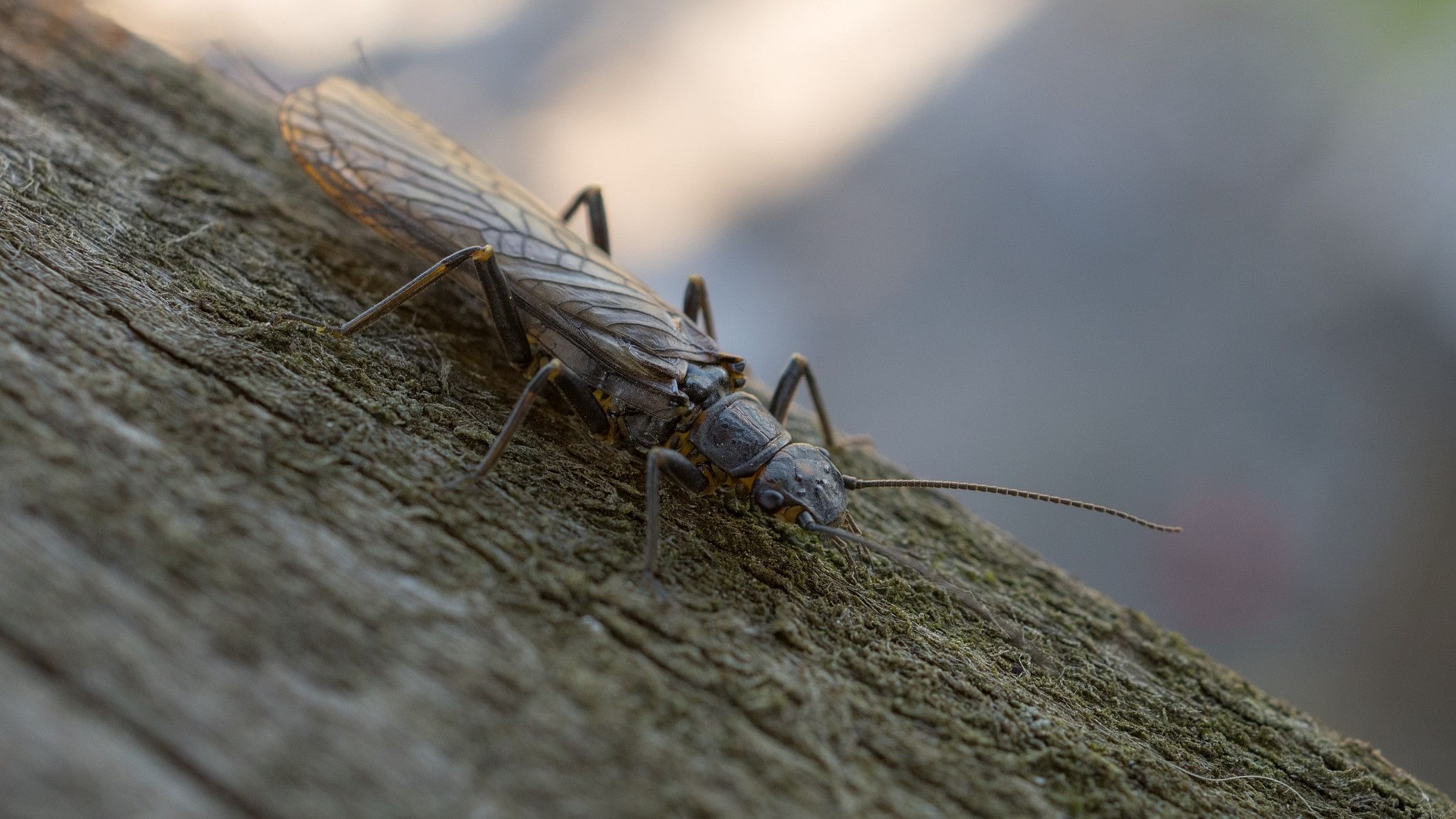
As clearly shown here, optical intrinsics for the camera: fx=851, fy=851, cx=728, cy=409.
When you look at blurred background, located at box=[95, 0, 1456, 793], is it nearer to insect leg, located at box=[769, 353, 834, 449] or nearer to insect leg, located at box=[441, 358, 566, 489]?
insect leg, located at box=[769, 353, 834, 449]

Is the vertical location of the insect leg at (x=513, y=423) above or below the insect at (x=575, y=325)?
below

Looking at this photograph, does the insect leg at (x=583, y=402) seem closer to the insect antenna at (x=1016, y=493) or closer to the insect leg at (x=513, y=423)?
the insect leg at (x=513, y=423)

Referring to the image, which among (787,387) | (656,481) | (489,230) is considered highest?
(787,387)

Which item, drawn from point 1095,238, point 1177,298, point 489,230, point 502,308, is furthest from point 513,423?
point 1177,298

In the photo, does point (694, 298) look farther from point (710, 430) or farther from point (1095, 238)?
point (1095, 238)

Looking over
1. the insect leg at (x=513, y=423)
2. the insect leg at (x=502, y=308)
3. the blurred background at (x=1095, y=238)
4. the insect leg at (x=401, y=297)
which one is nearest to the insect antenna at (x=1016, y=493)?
the insect leg at (x=513, y=423)

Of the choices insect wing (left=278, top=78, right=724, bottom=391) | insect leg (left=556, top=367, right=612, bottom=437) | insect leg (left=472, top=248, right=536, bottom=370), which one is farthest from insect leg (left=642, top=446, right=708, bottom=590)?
insect leg (left=472, top=248, right=536, bottom=370)
